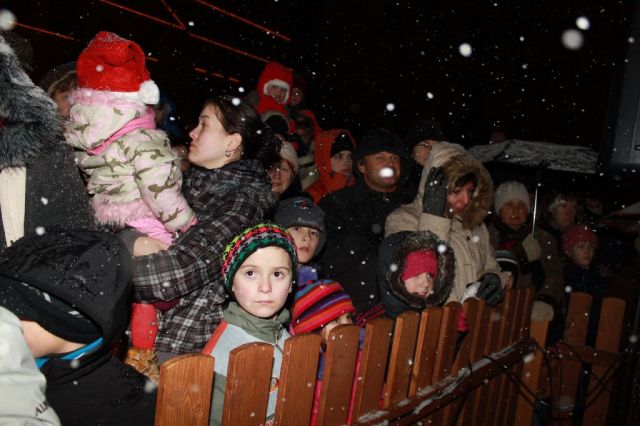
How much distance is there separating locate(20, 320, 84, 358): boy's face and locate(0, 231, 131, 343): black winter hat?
12 millimetres

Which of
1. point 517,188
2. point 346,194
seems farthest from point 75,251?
point 517,188

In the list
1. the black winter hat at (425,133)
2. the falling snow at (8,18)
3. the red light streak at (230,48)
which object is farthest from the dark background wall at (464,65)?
the falling snow at (8,18)

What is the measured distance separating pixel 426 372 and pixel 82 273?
194 cm

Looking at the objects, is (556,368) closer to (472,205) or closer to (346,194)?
(472,205)

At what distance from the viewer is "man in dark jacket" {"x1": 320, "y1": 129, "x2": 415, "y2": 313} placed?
3.47m

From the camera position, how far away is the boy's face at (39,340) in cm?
117

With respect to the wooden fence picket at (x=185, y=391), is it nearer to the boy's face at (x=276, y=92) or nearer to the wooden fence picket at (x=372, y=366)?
the wooden fence picket at (x=372, y=366)

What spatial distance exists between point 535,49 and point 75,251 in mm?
11917

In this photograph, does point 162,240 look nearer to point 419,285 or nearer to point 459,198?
point 419,285

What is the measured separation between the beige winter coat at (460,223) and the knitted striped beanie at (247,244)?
162cm

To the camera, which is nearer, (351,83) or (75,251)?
(75,251)

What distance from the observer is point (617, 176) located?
3.06 m

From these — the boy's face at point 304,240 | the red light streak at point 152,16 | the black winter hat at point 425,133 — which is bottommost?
the boy's face at point 304,240

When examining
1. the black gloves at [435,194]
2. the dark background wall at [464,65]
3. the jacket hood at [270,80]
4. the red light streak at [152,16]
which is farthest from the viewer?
the dark background wall at [464,65]
